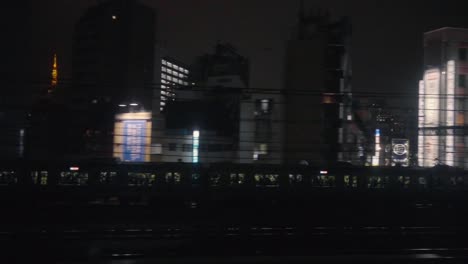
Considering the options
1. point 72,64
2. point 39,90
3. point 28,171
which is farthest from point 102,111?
point 72,64

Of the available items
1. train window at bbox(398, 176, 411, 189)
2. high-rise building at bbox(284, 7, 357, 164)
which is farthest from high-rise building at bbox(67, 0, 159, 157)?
train window at bbox(398, 176, 411, 189)

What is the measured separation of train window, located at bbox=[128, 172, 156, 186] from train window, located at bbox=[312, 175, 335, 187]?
21.2 ft

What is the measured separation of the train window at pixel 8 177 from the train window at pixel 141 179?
4.21m

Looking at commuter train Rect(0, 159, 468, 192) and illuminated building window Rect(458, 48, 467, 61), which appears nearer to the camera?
commuter train Rect(0, 159, 468, 192)

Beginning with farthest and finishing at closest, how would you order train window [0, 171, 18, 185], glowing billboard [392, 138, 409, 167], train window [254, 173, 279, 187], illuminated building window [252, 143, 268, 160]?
1. illuminated building window [252, 143, 268, 160]
2. glowing billboard [392, 138, 409, 167]
3. train window [254, 173, 279, 187]
4. train window [0, 171, 18, 185]

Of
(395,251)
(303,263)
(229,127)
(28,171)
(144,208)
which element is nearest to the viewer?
(303,263)

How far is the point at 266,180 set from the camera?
20328mm

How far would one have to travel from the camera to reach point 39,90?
13430mm

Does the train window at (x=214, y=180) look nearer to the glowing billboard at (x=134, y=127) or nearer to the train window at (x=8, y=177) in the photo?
the glowing billboard at (x=134, y=127)

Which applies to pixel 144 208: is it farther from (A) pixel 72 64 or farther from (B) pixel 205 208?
(A) pixel 72 64

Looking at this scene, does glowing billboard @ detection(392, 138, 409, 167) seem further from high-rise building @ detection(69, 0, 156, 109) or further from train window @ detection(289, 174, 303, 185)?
high-rise building @ detection(69, 0, 156, 109)

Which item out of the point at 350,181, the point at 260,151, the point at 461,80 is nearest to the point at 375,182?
the point at 350,181

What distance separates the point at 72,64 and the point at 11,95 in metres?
53.9

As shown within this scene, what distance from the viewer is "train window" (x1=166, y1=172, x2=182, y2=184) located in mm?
19656
